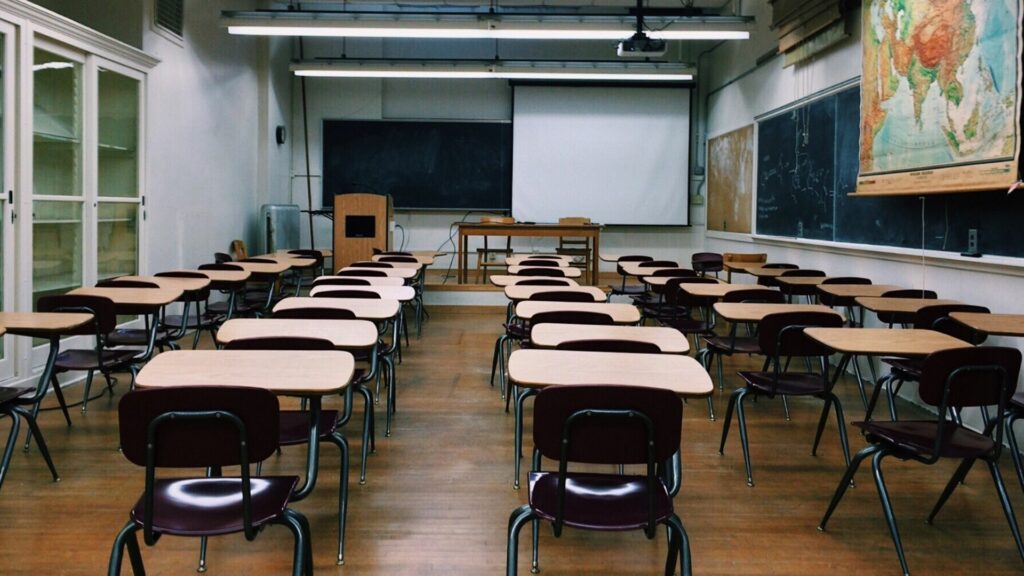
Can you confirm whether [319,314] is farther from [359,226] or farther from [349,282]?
[359,226]

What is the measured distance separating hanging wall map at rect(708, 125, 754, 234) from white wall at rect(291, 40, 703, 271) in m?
0.93

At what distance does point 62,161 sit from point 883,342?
5.73 metres

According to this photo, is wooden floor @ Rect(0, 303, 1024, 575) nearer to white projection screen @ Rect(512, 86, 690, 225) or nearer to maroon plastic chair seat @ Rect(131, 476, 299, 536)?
maroon plastic chair seat @ Rect(131, 476, 299, 536)

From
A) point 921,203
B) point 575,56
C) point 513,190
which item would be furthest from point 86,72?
point 575,56

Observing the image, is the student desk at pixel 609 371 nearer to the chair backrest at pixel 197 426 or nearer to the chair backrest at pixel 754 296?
the chair backrest at pixel 197 426

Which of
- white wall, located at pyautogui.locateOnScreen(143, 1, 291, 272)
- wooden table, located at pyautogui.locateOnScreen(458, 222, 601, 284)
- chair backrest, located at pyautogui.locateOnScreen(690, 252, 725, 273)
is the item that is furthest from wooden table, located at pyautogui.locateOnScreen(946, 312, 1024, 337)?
wooden table, located at pyautogui.locateOnScreen(458, 222, 601, 284)

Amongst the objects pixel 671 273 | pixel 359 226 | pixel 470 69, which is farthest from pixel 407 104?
pixel 671 273

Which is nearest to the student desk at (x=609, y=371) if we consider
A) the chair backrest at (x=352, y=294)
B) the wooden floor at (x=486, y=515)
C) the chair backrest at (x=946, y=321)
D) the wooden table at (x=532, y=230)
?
the wooden floor at (x=486, y=515)

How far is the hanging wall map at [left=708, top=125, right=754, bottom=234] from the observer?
31.3 ft

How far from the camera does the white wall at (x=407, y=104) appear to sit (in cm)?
1210

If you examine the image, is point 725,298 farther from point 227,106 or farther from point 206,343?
point 227,106

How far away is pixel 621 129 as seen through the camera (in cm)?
1191

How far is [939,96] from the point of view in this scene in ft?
15.9

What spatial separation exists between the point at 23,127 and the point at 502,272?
6977 millimetres
